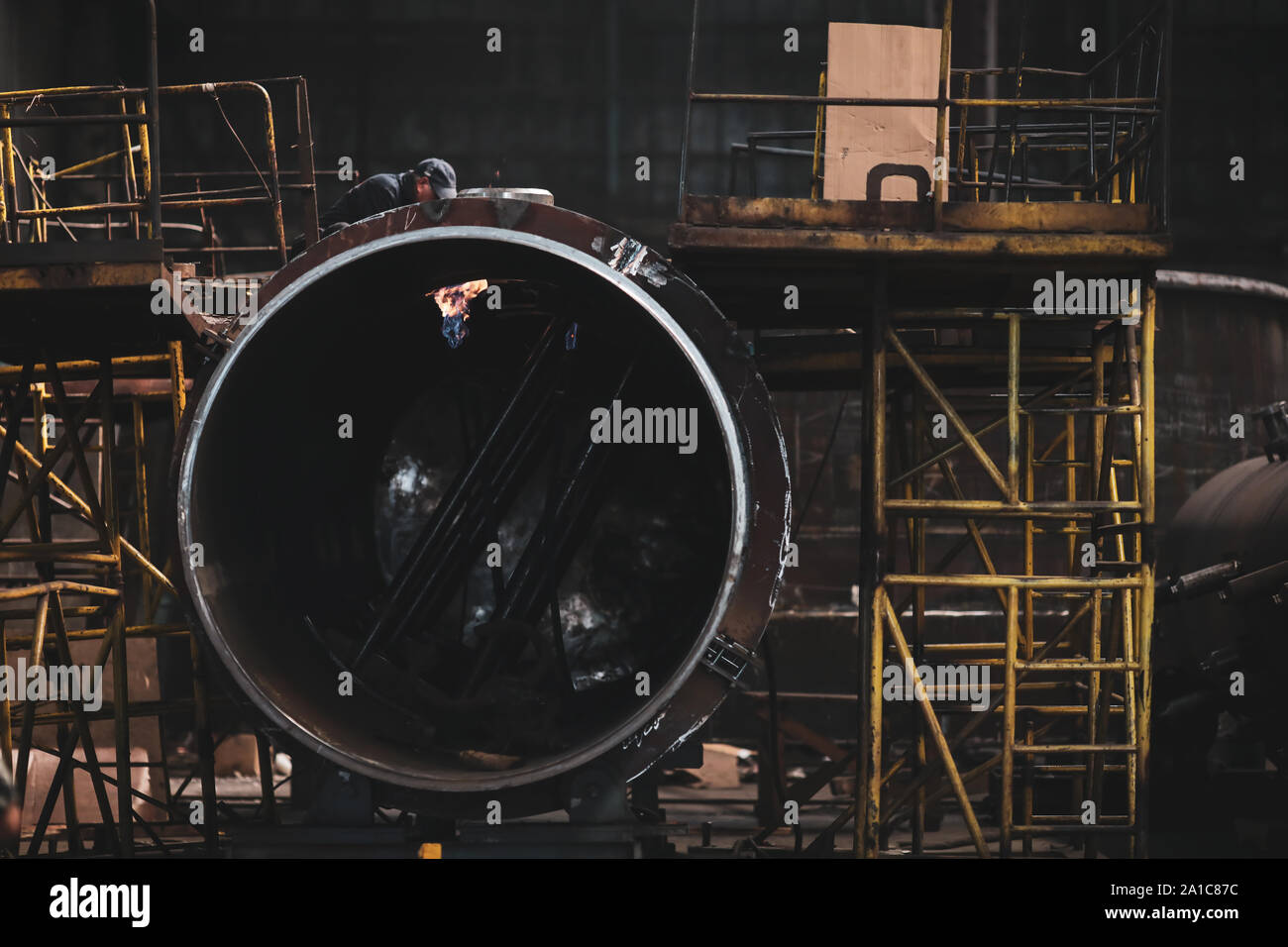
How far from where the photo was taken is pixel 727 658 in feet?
27.0

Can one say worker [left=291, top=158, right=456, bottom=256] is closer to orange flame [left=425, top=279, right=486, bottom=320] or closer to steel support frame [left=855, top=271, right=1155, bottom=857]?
orange flame [left=425, top=279, right=486, bottom=320]

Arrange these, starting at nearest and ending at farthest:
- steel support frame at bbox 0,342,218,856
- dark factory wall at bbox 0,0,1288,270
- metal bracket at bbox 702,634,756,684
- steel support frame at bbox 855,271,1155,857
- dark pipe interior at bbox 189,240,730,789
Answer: metal bracket at bbox 702,634,756,684
steel support frame at bbox 855,271,1155,857
dark pipe interior at bbox 189,240,730,789
steel support frame at bbox 0,342,218,856
dark factory wall at bbox 0,0,1288,270

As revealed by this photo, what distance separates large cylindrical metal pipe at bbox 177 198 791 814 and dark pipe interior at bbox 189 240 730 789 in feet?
0.08

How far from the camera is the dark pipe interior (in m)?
9.07

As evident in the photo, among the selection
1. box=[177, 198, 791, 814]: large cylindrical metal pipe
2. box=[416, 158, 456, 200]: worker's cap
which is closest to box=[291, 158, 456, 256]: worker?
box=[416, 158, 456, 200]: worker's cap

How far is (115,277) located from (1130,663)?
674 cm

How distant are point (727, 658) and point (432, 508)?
4.33 metres

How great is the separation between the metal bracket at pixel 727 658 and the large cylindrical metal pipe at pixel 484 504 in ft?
0.05

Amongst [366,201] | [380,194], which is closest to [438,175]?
[380,194]

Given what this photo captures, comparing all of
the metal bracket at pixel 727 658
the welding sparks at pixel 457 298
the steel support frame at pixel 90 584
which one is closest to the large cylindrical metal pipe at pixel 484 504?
the metal bracket at pixel 727 658

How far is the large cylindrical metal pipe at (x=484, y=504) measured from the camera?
839 cm
